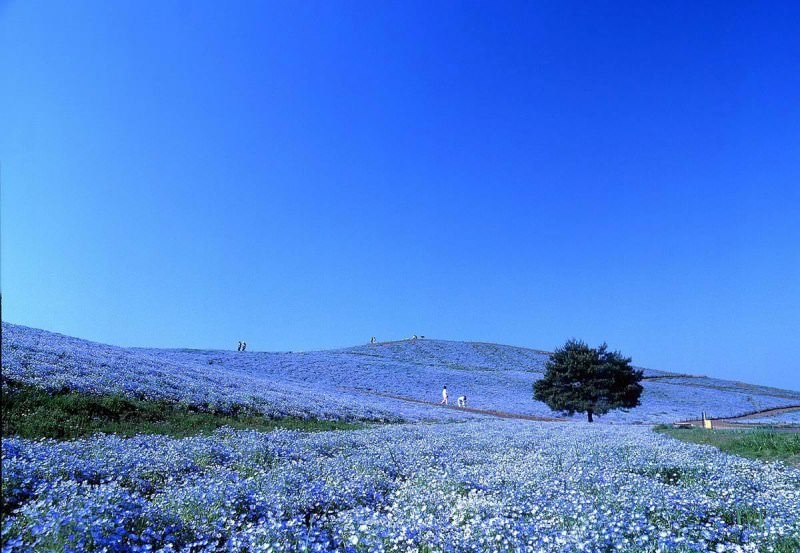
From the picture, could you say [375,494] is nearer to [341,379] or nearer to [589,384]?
[589,384]

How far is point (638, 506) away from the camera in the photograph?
695cm

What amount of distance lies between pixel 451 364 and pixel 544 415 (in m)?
27.6

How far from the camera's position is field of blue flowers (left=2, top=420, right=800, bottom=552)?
5422 mm

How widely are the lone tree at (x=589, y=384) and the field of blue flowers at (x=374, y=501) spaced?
2576 cm

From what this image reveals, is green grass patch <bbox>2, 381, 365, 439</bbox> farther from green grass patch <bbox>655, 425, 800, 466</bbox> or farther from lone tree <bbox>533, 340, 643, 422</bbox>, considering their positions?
lone tree <bbox>533, 340, 643, 422</bbox>

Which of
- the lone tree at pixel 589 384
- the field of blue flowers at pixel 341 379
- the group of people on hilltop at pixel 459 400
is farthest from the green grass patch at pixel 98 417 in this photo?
the lone tree at pixel 589 384

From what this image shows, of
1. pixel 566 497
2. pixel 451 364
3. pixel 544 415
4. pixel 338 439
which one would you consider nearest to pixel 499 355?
pixel 451 364

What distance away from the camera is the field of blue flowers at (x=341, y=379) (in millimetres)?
18500

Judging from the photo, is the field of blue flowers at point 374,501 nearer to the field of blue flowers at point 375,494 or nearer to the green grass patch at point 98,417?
the field of blue flowers at point 375,494

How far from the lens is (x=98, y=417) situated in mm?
13852

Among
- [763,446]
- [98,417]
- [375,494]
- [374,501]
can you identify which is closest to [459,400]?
[763,446]

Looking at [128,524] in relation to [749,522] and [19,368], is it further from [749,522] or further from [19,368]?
[19,368]

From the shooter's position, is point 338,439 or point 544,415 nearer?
point 338,439

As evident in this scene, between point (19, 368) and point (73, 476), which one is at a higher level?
point (19, 368)
